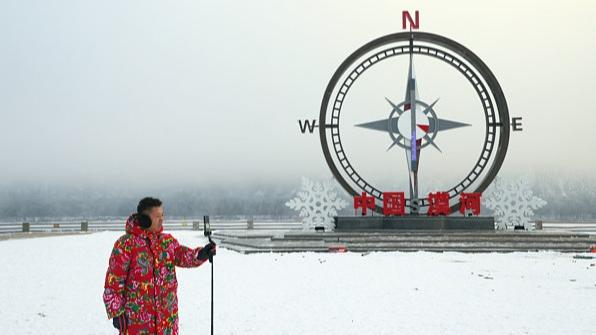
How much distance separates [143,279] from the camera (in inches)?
Result: 195

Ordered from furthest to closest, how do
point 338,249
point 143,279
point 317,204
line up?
point 317,204 < point 338,249 < point 143,279

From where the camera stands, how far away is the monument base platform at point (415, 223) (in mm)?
24625

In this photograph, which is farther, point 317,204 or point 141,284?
point 317,204

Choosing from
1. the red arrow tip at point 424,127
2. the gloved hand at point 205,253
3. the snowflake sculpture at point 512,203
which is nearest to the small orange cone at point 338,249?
the red arrow tip at point 424,127

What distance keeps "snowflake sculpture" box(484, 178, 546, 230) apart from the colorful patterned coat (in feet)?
78.3

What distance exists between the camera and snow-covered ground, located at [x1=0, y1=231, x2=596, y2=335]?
8.52 m

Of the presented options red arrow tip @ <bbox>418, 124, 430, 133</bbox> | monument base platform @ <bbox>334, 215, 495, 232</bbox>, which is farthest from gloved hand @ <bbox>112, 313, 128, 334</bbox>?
red arrow tip @ <bbox>418, 124, 430, 133</bbox>

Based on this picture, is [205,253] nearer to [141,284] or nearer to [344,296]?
[141,284]

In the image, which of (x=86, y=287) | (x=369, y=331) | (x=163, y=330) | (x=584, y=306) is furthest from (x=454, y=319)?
(x=86, y=287)

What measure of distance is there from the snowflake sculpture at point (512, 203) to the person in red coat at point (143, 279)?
23.8m

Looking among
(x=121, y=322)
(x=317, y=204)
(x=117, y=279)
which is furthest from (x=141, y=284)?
(x=317, y=204)

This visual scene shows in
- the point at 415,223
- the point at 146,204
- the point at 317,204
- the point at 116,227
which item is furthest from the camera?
the point at 116,227

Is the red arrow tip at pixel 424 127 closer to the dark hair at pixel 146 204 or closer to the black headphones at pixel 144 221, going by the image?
the dark hair at pixel 146 204

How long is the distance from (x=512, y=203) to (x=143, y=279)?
2504cm
